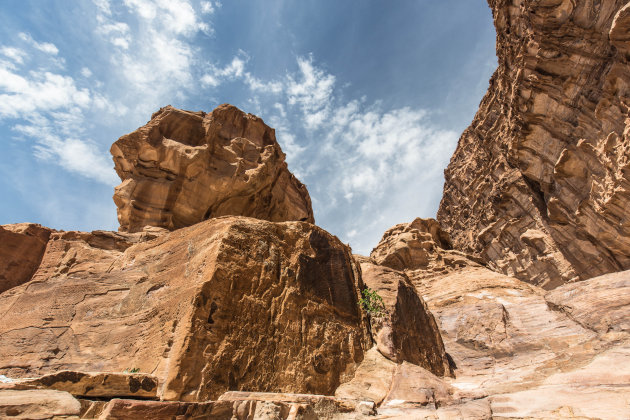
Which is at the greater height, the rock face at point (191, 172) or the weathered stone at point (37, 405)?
the rock face at point (191, 172)

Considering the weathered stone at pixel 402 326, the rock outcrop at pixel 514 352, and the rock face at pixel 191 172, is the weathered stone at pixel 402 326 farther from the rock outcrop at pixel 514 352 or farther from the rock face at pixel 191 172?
the rock face at pixel 191 172

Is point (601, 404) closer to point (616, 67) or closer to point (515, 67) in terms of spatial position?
point (616, 67)

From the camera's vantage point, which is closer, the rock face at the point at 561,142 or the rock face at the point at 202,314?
the rock face at the point at 202,314

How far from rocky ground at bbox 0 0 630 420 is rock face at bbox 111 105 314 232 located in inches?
4.6

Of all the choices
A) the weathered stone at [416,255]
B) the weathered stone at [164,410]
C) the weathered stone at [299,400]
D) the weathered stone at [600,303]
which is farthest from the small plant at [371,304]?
the weathered stone at [416,255]

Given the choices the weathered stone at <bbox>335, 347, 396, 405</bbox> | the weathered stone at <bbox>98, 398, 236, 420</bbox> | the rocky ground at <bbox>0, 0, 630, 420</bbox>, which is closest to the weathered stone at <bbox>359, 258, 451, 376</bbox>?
the rocky ground at <bbox>0, 0, 630, 420</bbox>

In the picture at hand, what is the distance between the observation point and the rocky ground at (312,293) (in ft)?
22.9

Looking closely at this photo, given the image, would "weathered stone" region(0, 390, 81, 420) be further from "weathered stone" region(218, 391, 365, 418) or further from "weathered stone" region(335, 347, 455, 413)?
"weathered stone" region(335, 347, 455, 413)

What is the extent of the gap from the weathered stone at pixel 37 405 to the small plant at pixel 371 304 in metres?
9.14

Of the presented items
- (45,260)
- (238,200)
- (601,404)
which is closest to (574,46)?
(238,200)

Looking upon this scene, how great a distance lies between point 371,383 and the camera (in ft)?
31.9

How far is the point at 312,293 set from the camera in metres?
10.9

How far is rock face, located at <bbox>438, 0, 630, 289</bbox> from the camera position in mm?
21453

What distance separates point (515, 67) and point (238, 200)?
2720 centimetres
